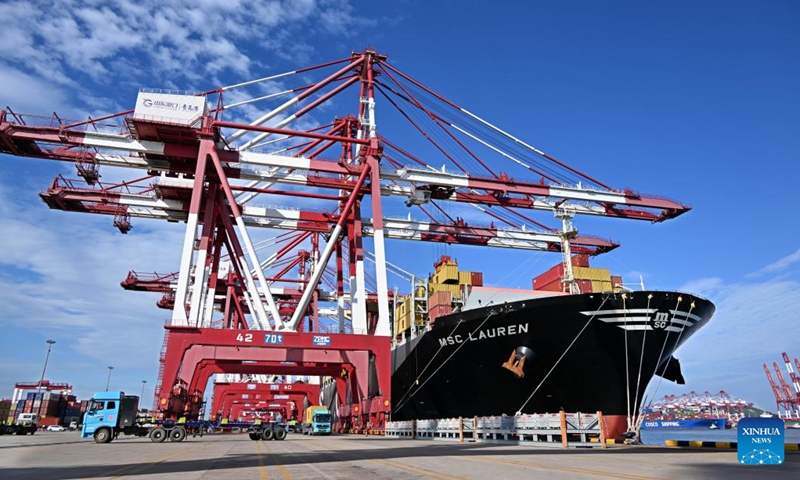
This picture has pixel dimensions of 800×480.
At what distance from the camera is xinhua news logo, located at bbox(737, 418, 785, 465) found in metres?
7.07

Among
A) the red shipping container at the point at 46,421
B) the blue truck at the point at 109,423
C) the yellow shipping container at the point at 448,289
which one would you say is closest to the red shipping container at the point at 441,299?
Answer: the yellow shipping container at the point at 448,289

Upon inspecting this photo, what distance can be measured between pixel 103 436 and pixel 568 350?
843 inches

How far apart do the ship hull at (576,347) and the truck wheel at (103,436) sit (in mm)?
16958

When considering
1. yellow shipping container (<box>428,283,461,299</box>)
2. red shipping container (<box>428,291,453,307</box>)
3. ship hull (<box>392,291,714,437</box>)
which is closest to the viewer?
ship hull (<box>392,291,714,437</box>)

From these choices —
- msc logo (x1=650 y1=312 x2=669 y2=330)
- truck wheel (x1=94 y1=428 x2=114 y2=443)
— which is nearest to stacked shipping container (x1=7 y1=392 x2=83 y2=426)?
truck wheel (x1=94 y1=428 x2=114 y2=443)

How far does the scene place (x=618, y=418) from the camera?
63.7ft

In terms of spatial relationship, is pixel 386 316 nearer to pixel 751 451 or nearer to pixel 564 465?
pixel 564 465

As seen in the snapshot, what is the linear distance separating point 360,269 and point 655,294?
1379 cm

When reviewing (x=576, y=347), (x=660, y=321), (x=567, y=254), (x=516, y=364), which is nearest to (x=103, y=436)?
(x=516, y=364)

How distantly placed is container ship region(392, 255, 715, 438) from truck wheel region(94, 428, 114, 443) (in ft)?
51.8

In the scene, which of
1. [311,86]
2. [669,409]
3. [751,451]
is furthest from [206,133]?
[669,409]

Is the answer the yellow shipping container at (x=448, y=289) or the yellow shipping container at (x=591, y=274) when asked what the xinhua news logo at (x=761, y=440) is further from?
the yellow shipping container at (x=448, y=289)

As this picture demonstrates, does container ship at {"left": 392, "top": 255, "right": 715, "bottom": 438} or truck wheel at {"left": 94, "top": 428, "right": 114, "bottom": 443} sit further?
truck wheel at {"left": 94, "top": 428, "right": 114, "bottom": 443}

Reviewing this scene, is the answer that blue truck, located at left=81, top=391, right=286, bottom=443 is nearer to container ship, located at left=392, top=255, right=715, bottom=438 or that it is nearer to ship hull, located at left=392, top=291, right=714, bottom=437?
container ship, located at left=392, top=255, right=715, bottom=438
